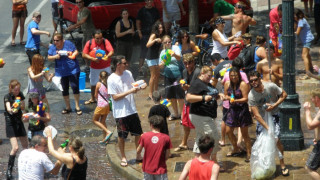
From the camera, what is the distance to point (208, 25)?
55.9ft

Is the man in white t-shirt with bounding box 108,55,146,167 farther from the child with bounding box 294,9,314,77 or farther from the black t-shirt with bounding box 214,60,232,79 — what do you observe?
the child with bounding box 294,9,314,77

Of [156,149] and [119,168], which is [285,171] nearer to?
[156,149]

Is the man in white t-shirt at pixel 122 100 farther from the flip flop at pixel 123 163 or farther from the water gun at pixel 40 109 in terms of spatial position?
the water gun at pixel 40 109

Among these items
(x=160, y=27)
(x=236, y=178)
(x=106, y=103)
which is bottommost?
(x=236, y=178)

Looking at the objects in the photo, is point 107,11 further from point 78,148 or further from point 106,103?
point 78,148

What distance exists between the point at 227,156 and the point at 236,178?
3.10 feet

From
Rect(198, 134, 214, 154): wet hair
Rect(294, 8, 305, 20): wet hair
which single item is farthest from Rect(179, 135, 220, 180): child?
Rect(294, 8, 305, 20): wet hair

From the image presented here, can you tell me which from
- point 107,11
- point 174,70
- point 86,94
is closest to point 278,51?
point 174,70

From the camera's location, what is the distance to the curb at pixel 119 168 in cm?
1046

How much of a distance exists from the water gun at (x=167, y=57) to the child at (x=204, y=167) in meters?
4.76

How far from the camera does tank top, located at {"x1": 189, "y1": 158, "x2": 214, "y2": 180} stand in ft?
25.2

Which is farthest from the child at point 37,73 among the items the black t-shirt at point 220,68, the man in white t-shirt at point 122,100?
the black t-shirt at point 220,68

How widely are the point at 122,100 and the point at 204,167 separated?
3.36 meters

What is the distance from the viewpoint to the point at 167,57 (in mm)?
12578
